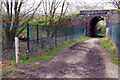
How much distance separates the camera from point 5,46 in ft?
22.3

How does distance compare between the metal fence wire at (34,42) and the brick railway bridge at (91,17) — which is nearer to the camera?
the metal fence wire at (34,42)

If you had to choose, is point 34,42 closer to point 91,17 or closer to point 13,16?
point 13,16

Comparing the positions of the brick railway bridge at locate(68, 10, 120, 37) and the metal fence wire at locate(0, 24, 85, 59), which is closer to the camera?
the metal fence wire at locate(0, 24, 85, 59)

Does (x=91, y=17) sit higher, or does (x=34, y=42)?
(x=91, y=17)

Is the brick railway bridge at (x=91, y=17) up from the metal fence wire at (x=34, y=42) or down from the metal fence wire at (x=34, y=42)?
up

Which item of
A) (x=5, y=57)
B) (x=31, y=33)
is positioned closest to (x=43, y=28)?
(x=31, y=33)

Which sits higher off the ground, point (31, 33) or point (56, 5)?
point (56, 5)

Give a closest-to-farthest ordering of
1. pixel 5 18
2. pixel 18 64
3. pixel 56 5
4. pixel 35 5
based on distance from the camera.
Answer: pixel 18 64 → pixel 5 18 → pixel 35 5 → pixel 56 5

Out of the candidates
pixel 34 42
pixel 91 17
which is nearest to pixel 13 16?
pixel 34 42

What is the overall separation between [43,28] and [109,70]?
522cm

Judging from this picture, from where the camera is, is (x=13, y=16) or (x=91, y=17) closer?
(x=13, y=16)

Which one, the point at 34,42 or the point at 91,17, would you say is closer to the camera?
the point at 34,42

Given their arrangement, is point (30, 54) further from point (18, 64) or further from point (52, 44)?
point (52, 44)

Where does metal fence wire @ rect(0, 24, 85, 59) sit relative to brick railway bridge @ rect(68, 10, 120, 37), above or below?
below
